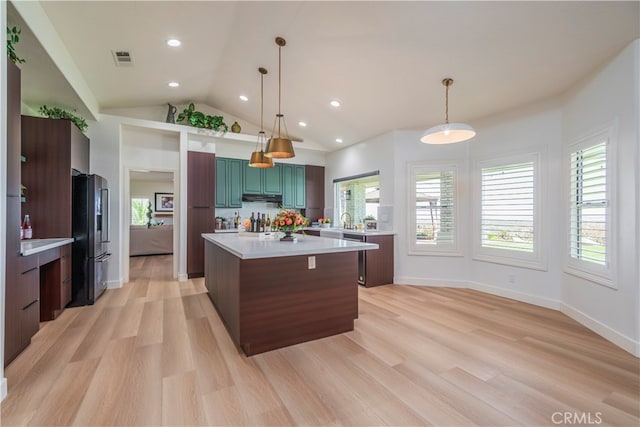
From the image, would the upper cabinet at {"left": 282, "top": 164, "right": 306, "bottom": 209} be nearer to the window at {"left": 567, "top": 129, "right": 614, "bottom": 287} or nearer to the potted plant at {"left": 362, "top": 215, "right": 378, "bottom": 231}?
the potted plant at {"left": 362, "top": 215, "right": 378, "bottom": 231}

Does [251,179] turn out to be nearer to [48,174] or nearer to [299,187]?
[299,187]

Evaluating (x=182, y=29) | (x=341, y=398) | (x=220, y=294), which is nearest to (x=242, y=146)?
(x=182, y=29)

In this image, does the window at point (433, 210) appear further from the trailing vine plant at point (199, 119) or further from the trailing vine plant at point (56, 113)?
the trailing vine plant at point (56, 113)

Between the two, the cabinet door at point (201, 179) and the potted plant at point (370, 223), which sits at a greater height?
the cabinet door at point (201, 179)

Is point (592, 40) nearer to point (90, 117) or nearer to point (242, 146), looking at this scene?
point (242, 146)

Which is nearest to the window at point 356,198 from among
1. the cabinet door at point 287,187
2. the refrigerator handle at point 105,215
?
the cabinet door at point 287,187

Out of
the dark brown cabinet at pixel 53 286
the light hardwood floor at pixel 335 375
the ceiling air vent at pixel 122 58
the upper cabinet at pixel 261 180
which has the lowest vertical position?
the light hardwood floor at pixel 335 375

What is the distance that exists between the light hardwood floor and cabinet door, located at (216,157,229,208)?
2.72 metres

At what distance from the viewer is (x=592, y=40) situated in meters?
2.51

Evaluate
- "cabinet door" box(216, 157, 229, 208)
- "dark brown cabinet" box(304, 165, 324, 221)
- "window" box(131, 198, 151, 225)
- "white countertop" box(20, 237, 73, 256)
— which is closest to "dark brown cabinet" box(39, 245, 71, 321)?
"white countertop" box(20, 237, 73, 256)

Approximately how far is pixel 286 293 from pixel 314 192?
4.34 m

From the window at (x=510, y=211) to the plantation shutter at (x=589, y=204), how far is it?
1.40 feet

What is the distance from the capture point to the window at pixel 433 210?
4520 millimetres

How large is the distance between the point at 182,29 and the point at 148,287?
373 cm
